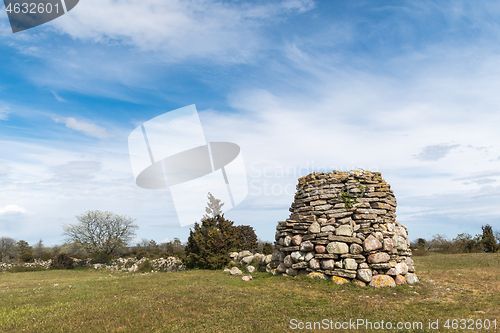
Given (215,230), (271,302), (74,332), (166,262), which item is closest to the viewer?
(74,332)

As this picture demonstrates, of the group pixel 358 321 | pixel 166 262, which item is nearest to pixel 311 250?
pixel 358 321

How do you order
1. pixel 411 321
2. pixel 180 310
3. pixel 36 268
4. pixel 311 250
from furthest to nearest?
pixel 36 268 → pixel 311 250 → pixel 180 310 → pixel 411 321

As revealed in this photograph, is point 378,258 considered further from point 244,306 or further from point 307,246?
point 244,306

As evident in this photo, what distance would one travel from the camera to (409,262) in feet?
40.3

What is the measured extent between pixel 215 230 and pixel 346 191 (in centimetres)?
936

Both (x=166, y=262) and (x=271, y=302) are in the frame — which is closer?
(x=271, y=302)

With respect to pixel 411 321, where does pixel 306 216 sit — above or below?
above

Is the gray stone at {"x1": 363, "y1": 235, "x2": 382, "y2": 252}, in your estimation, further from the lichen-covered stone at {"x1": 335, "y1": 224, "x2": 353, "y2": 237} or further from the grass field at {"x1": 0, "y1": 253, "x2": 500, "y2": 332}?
the grass field at {"x1": 0, "y1": 253, "x2": 500, "y2": 332}

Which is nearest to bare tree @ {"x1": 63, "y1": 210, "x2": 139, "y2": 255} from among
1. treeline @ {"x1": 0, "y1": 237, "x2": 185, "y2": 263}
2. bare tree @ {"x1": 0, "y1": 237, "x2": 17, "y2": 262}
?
treeline @ {"x1": 0, "y1": 237, "x2": 185, "y2": 263}

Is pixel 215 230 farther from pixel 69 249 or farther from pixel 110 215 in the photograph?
pixel 69 249

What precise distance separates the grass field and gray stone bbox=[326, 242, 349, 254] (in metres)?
1.24
